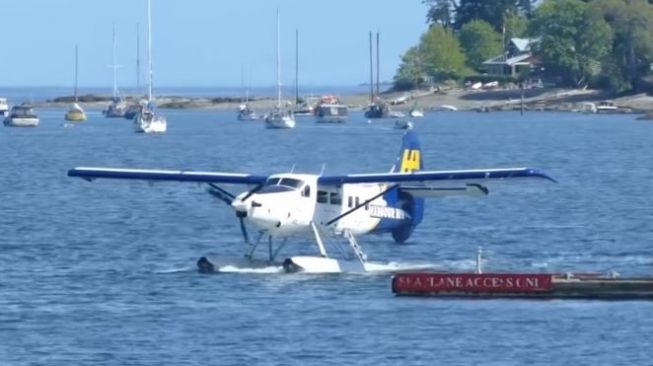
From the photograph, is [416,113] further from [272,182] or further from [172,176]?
[272,182]

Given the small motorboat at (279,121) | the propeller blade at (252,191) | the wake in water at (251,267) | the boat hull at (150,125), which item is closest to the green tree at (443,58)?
the small motorboat at (279,121)

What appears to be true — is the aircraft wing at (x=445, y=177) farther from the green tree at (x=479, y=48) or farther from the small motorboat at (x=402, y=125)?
the green tree at (x=479, y=48)

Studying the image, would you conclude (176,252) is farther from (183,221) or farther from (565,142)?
(565,142)

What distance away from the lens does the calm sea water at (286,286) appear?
30.2 m

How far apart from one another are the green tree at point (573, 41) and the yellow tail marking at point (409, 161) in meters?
128

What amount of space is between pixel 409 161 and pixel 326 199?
15.8 ft

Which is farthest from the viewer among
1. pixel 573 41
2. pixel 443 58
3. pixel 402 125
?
pixel 443 58

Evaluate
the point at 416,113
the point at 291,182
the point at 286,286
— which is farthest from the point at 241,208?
the point at 416,113

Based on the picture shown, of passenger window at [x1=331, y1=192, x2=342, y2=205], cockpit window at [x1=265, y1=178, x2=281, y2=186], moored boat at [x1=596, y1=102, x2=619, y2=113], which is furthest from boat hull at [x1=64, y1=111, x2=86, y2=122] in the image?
cockpit window at [x1=265, y1=178, x2=281, y2=186]

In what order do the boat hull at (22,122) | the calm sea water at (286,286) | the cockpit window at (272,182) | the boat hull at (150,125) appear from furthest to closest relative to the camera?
the boat hull at (22,122), the boat hull at (150,125), the cockpit window at (272,182), the calm sea water at (286,286)

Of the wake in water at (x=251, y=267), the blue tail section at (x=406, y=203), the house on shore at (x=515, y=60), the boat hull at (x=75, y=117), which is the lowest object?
→ the boat hull at (x=75, y=117)

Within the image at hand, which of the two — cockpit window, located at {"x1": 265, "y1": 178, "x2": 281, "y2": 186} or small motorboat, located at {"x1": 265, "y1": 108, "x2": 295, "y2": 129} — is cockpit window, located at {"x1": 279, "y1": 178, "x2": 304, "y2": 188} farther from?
small motorboat, located at {"x1": 265, "y1": 108, "x2": 295, "y2": 129}

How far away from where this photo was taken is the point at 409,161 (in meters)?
43.2

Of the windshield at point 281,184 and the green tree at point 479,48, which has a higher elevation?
the green tree at point 479,48
